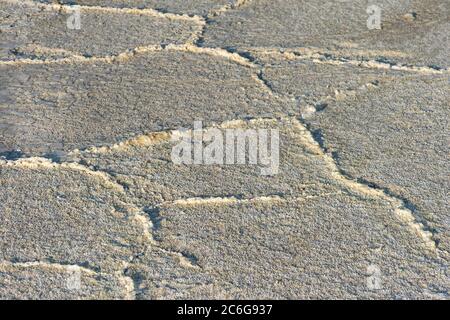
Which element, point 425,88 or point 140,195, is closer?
point 140,195

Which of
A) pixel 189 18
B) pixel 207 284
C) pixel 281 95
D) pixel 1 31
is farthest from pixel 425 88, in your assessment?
pixel 1 31

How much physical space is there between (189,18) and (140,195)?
1.31 meters

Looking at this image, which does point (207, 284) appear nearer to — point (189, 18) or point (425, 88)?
point (425, 88)

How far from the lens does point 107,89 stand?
295cm

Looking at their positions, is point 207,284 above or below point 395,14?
below

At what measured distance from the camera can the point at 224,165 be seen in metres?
2.54

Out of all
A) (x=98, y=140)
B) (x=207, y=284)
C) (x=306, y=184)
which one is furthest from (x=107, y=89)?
(x=207, y=284)

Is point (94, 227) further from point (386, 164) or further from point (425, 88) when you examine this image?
point (425, 88)

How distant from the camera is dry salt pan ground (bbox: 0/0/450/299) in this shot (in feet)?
6.98

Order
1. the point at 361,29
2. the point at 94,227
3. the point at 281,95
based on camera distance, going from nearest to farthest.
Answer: the point at 94,227 → the point at 281,95 → the point at 361,29

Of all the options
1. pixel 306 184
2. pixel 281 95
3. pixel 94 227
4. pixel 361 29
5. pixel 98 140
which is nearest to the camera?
pixel 94 227

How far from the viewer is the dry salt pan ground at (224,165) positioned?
6.98ft

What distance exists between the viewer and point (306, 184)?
96.3 inches

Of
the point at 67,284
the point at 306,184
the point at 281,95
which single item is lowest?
the point at 67,284
